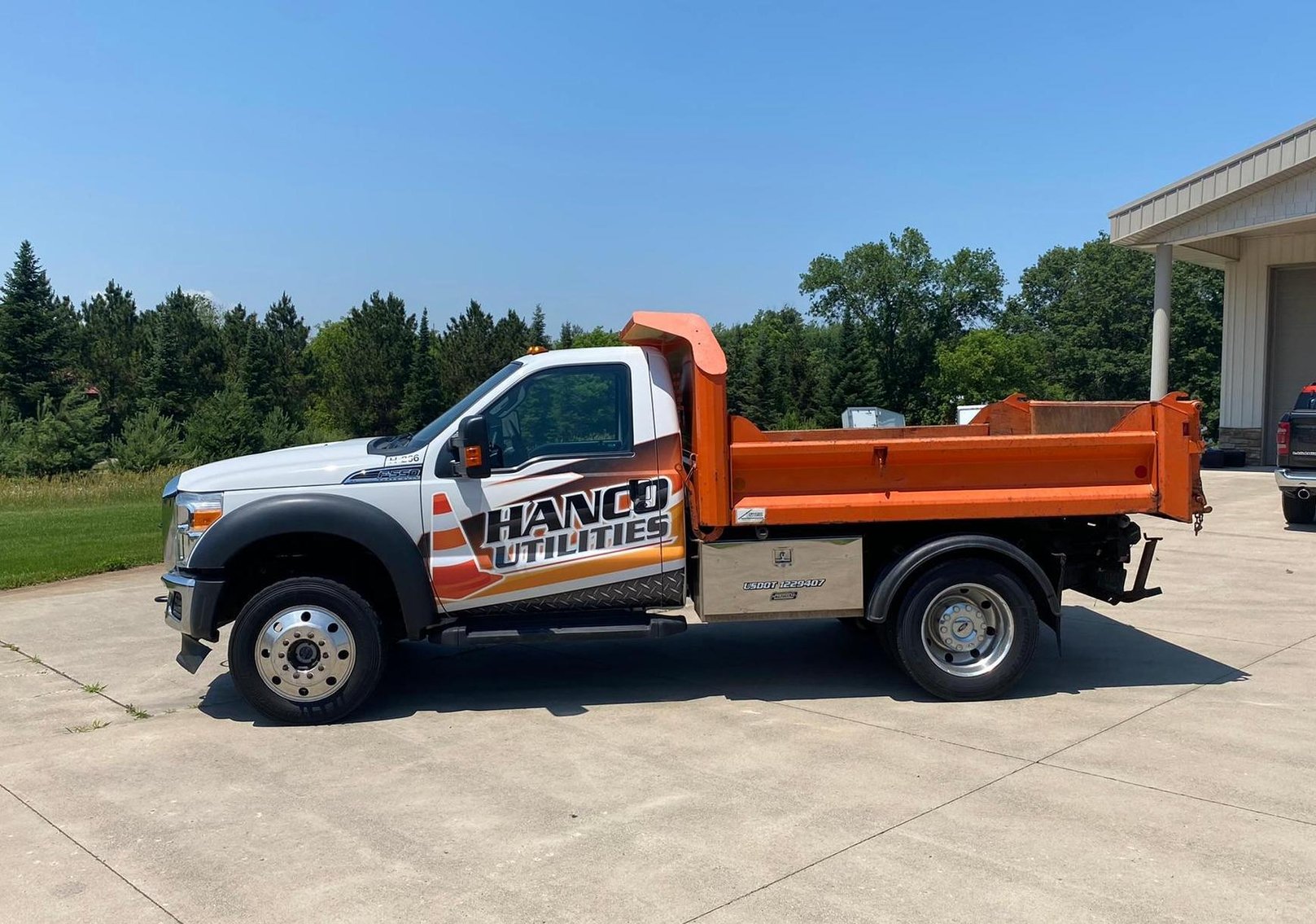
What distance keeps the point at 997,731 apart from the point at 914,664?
2.31ft

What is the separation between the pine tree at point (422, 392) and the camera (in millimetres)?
58969

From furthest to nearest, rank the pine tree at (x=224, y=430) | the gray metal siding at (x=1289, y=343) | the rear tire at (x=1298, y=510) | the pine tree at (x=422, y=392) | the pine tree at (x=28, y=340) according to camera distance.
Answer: the pine tree at (x=422, y=392), the pine tree at (x=28, y=340), the pine tree at (x=224, y=430), the gray metal siding at (x=1289, y=343), the rear tire at (x=1298, y=510)

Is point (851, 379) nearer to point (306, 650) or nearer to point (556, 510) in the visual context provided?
point (556, 510)

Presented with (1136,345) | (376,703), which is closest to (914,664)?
(376,703)

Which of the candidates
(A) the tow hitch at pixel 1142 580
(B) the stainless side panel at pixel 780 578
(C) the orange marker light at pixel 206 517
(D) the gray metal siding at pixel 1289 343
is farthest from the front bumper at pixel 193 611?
(D) the gray metal siding at pixel 1289 343

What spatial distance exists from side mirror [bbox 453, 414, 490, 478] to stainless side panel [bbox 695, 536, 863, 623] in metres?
1.40

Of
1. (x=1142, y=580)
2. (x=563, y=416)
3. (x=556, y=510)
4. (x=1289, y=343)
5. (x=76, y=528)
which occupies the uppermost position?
(x=1289, y=343)

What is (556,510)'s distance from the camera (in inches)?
254

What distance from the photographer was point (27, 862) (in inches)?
177

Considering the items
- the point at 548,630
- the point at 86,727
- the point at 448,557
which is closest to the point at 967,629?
the point at 548,630

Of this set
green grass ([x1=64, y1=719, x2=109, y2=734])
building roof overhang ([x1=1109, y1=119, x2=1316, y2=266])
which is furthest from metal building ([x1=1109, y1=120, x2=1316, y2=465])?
green grass ([x1=64, y1=719, x2=109, y2=734])

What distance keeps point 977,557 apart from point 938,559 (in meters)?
0.25

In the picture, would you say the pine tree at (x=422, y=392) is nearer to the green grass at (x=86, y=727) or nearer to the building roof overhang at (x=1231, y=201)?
the building roof overhang at (x=1231, y=201)

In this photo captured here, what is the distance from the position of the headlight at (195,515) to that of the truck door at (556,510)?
123 cm
